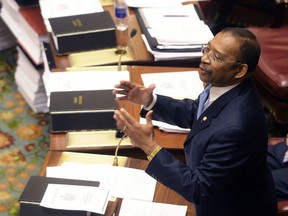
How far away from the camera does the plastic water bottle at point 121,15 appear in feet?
7.99

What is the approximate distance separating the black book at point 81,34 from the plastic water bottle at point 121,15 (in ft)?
0.33

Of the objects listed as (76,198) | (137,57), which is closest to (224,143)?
(76,198)

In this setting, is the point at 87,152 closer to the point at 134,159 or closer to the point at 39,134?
the point at 134,159

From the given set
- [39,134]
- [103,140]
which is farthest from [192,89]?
[39,134]

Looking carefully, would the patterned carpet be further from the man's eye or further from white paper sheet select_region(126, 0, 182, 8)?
the man's eye

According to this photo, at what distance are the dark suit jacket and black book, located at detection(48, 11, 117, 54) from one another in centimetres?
89

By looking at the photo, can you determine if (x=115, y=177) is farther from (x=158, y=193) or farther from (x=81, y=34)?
(x=81, y=34)

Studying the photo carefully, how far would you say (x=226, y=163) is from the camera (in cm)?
140

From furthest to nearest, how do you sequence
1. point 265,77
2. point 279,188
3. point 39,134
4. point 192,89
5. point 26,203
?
point 39,134
point 265,77
point 192,89
point 279,188
point 26,203

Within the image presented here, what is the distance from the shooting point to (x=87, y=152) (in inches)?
73.0

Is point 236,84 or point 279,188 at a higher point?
point 236,84

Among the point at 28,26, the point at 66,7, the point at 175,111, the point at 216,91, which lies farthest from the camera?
the point at 28,26

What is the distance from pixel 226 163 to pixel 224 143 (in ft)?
0.20

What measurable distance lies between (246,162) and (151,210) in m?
0.39
